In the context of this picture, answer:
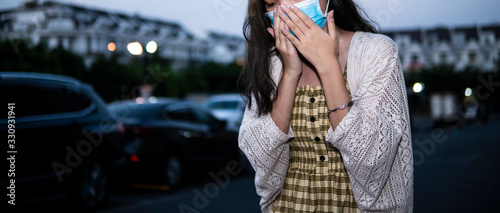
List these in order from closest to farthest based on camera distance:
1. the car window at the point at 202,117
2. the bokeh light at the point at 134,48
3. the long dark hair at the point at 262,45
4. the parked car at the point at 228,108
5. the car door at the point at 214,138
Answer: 1. the long dark hair at the point at 262,45
2. the car door at the point at 214,138
3. the car window at the point at 202,117
4. the bokeh light at the point at 134,48
5. the parked car at the point at 228,108

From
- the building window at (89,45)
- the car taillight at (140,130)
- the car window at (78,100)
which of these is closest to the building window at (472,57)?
the building window at (89,45)

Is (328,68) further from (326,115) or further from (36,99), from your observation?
(36,99)

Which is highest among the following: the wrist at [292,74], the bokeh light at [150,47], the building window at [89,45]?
the building window at [89,45]

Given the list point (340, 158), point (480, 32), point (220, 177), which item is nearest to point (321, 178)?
point (340, 158)

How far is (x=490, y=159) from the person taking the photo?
38.3 feet

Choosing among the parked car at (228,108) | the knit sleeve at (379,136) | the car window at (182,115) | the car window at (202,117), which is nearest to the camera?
the knit sleeve at (379,136)

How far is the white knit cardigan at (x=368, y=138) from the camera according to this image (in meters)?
1.41

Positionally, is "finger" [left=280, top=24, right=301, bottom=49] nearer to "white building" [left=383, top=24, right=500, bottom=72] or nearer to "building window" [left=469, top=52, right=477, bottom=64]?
"white building" [left=383, top=24, right=500, bottom=72]

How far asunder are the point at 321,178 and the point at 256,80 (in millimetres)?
385

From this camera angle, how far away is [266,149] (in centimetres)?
158

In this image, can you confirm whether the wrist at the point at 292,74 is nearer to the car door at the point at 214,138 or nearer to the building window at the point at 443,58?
the car door at the point at 214,138

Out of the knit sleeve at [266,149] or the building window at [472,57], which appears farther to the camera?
the building window at [472,57]

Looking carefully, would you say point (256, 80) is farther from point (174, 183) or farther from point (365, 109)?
point (174, 183)

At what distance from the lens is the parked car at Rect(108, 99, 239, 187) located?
820 cm
